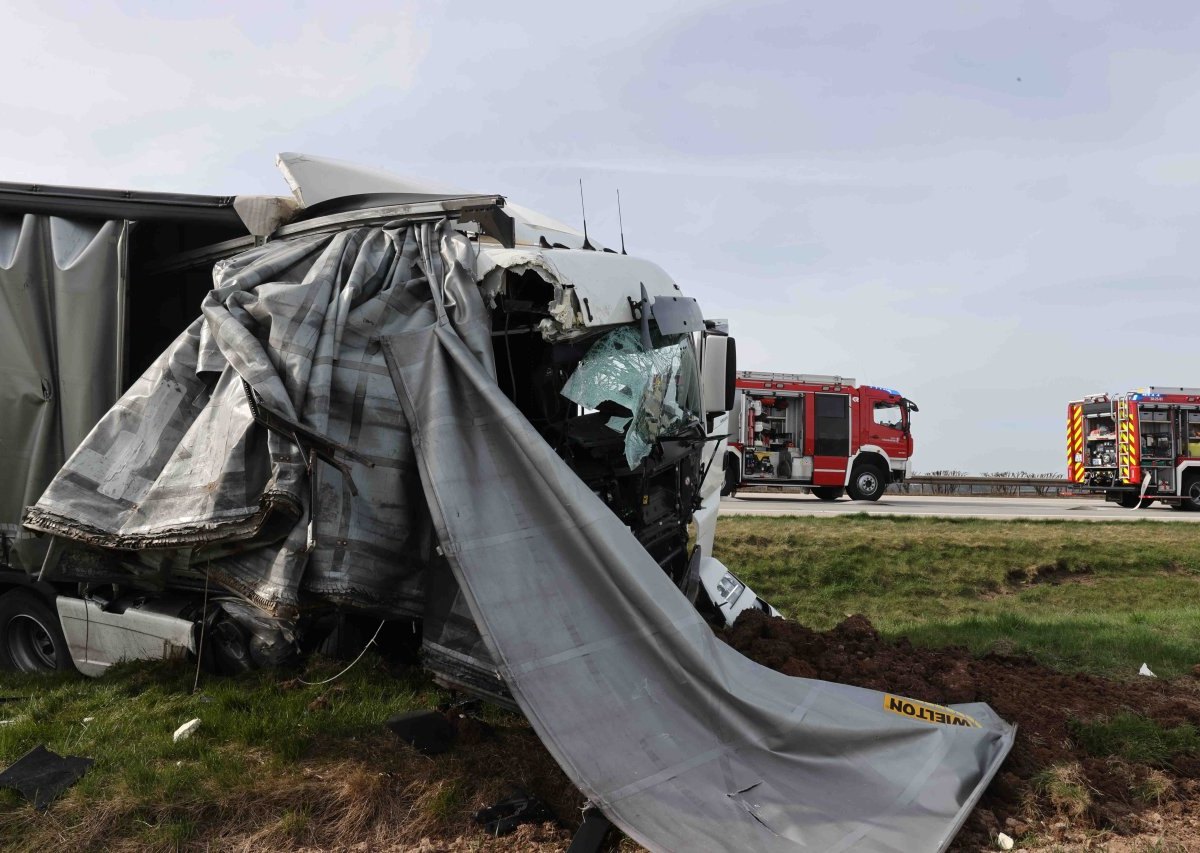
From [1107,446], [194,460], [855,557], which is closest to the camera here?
[194,460]

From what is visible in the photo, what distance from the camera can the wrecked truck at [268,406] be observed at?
3.68 meters

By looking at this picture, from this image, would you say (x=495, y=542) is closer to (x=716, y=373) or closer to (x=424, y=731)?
(x=424, y=731)

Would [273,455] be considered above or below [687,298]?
below

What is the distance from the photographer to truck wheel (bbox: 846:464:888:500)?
715 inches

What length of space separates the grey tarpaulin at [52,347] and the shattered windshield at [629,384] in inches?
114

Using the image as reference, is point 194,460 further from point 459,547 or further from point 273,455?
point 459,547

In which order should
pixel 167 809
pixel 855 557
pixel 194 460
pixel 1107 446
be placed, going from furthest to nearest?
pixel 1107 446, pixel 855 557, pixel 194 460, pixel 167 809

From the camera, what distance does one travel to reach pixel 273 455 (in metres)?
3.59

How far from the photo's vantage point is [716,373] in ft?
20.7

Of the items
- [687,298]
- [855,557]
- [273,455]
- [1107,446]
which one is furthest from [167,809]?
[1107,446]

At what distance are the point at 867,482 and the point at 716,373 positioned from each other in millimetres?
12952

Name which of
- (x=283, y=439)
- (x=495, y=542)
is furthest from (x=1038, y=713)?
(x=283, y=439)

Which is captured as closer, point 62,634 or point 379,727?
point 379,727

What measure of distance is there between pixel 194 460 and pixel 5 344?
2.05 m
